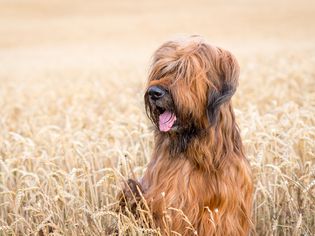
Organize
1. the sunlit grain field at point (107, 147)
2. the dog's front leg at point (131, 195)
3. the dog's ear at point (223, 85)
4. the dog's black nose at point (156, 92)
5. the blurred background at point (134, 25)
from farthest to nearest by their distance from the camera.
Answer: the blurred background at point (134, 25)
the sunlit grain field at point (107, 147)
the dog's front leg at point (131, 195)
the dog's ear at point (223, 85)
the dog's black nose at point (156, 92)

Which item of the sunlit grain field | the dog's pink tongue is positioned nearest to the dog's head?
the dog's pink tongue

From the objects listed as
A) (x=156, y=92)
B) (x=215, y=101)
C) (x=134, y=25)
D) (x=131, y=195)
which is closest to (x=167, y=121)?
(x=156, y=92)

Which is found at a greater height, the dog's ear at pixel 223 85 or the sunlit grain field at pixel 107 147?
the dog's ear at pixel 223 85

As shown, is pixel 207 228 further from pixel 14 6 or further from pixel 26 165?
pixel 14 6

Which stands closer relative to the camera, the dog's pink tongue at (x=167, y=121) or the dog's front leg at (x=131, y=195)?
the dog's pink tongue at (x=167, y=121)

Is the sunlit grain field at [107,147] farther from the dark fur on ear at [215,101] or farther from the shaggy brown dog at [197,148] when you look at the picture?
the dark fur on ear at [215,101]

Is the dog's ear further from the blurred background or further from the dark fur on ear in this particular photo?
the blurred background

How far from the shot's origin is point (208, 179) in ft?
12.7

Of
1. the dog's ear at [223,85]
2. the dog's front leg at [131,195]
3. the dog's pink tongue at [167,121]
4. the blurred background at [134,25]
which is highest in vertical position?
the blurred background at [134,25]

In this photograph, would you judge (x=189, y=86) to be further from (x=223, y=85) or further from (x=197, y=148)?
(x=197, y=148)

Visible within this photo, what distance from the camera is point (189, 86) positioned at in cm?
376

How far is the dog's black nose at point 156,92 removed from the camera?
12.1ft

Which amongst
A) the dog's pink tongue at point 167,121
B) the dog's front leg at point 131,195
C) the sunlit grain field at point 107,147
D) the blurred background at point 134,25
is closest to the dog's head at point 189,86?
the dog's pink tongue at point 167,121

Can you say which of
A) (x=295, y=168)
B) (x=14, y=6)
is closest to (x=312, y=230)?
(x=295, y=168)
